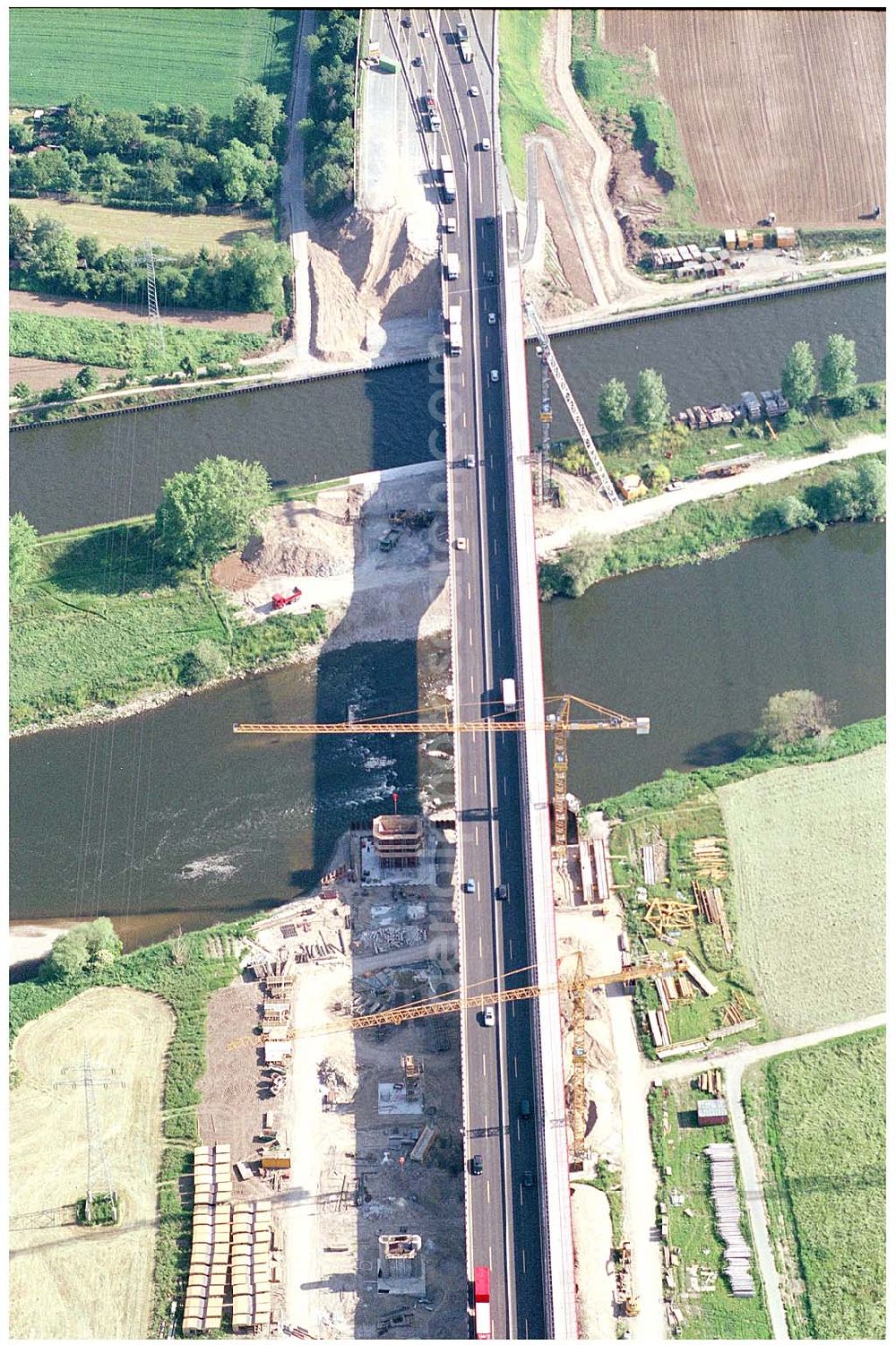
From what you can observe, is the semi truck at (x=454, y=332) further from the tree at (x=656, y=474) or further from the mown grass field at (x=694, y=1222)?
the mown grass field at (x=694, y=1222)

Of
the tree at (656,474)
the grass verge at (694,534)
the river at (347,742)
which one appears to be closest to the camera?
the river at (347,742)

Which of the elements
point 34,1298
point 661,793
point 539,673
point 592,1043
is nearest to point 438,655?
point 539,673

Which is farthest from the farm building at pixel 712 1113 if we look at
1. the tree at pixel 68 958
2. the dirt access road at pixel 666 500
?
the dirt access road at pixel 666 500

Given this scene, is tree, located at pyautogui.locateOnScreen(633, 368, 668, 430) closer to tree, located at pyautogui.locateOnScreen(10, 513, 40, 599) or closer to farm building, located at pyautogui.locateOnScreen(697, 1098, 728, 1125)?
tree, located at pyautogui.locateOnScreen(10, 513, 40, 599)

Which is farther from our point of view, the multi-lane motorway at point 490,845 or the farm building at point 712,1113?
the farm building at point 712,1113

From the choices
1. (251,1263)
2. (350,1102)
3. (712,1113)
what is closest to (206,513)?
(350,1102)

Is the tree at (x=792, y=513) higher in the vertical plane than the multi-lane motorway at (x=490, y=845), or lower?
higher
